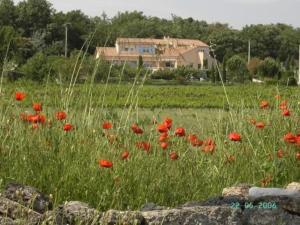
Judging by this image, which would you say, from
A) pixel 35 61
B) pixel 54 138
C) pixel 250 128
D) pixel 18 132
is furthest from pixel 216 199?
pixel 35 61

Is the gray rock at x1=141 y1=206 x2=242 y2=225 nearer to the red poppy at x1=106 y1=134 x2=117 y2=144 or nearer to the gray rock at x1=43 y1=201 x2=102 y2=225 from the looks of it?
the gray rock at x1=43 y1=201 x2=102 y2=225

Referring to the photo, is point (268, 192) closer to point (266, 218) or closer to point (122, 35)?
point (266, 218)

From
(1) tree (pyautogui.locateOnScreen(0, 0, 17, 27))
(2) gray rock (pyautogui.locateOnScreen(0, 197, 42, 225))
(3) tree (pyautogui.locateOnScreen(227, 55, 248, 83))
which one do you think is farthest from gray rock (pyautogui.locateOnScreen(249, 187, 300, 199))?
(3) tree (pyautogui.locateOnScreen(227, 55, 248, 83))

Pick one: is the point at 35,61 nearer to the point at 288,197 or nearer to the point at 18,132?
the point at 18,132

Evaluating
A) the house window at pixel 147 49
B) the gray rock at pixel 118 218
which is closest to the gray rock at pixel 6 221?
the gray rock at pixel 118 218

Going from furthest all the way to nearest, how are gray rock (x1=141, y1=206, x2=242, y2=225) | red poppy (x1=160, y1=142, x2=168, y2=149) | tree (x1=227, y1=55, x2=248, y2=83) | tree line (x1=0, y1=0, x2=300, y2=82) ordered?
1. tree (x1=227, y1=55, x2=248, y2=83)
2. tree line (x1=0, y1=0, x2=300, y2=82)
3. red poppy (x1=160, y1=142, x2=168, y2=149)
4. gray rock (x1=141, y1=206, x2=242, y2=225)

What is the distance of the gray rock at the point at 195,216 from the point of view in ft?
8.89

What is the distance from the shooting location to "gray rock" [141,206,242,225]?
2.71 m

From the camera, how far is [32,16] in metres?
22.5

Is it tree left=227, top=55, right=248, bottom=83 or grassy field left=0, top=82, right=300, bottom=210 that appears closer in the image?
grassy field left=0, top=82, right=300, bottom=210

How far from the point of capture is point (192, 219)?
2723 millimetres

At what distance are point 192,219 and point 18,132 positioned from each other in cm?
160

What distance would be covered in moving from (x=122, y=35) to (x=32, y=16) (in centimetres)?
1764

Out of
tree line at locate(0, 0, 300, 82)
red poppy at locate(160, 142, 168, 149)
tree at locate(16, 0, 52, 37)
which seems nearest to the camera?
red poppy at locate(160, 142, 168, 149)
